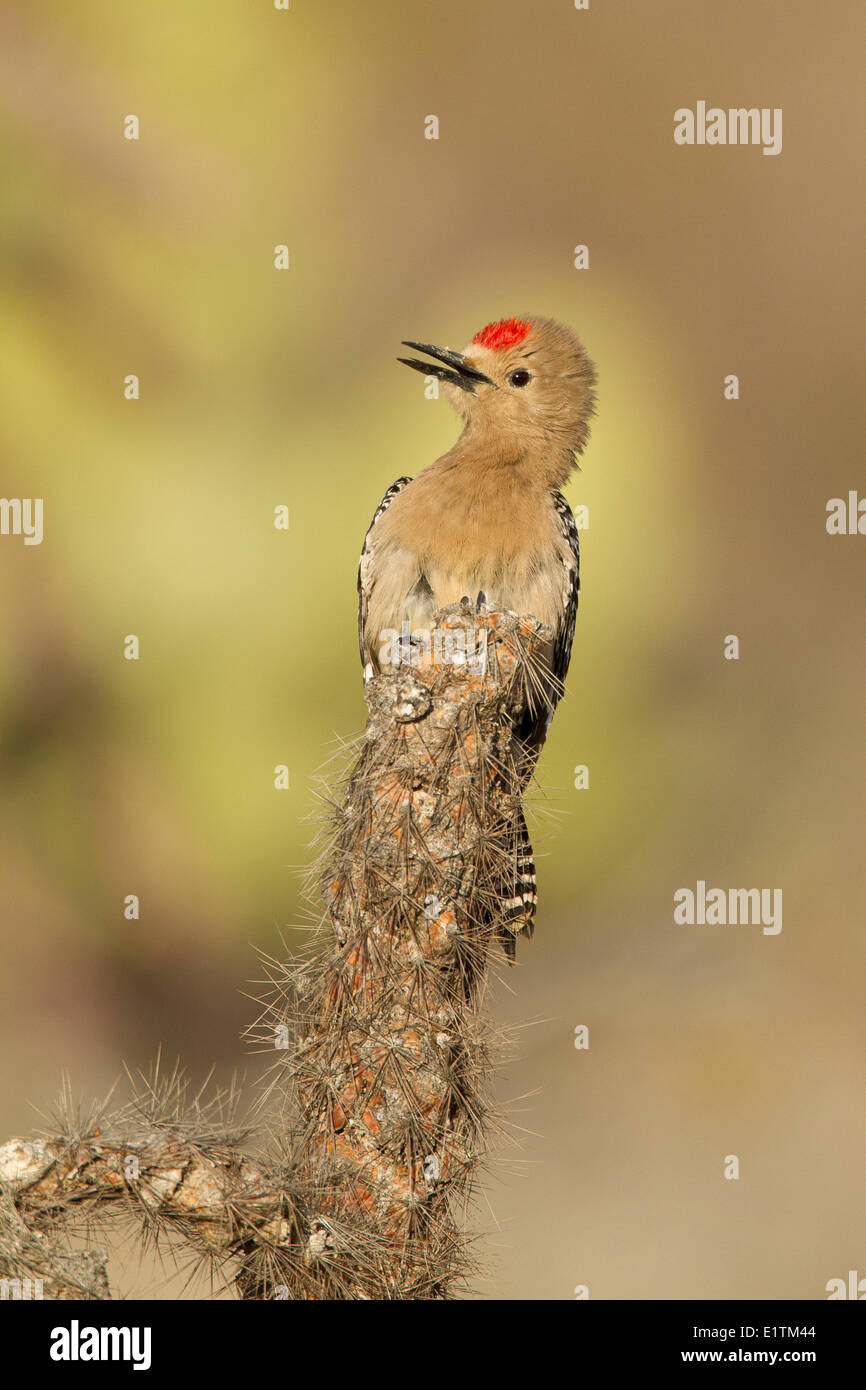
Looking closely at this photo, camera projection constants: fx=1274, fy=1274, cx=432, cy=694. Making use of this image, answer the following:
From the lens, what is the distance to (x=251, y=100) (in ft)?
37.2

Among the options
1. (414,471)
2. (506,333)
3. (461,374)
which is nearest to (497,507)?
(461,374)

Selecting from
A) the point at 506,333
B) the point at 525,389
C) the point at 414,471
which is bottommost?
the point at 525,389

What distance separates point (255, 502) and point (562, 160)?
423 centimetres

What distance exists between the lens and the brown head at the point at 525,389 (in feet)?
19.9

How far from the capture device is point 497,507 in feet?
18.8

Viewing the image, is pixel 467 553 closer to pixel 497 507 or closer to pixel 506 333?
pixel 497 507

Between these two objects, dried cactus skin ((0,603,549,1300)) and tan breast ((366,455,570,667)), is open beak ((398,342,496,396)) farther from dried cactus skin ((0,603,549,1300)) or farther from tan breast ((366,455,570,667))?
dried cactus skin ((0,603,549,1300))

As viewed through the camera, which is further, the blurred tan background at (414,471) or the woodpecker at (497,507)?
the blurred tan background at (414,471)

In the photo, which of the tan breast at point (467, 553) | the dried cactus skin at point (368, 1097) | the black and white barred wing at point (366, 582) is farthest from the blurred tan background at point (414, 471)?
the dried cactus skin at point (368, 1097)

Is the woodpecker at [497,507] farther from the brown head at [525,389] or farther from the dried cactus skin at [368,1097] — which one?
the dried cactus skin at [368,1097]

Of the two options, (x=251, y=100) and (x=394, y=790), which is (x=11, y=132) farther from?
(x=394, y=790)

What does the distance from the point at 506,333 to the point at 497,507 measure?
103cm

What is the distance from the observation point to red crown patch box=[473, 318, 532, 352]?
20.3 ft
